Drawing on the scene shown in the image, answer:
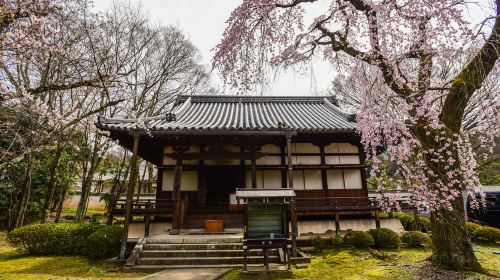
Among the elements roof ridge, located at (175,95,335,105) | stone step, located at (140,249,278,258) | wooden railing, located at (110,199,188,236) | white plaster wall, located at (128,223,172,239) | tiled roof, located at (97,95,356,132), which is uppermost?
roof ridge, located at (175,95,335,105)

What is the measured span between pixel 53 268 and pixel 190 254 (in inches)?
158

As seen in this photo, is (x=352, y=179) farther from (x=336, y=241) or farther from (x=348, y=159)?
(x=336, y=241)

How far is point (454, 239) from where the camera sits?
6082 mm

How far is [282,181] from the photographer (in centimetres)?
1267

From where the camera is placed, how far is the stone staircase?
8.27 metres

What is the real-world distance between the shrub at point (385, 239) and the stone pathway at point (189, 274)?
5.38 meters

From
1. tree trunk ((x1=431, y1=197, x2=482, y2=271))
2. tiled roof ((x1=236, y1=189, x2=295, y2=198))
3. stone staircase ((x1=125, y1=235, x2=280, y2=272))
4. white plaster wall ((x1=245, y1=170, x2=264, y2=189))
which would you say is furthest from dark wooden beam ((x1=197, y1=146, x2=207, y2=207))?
tree trunk ((x1=431, y1=197, x2=482, y2=271))

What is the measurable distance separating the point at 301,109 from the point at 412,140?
34.8 ft

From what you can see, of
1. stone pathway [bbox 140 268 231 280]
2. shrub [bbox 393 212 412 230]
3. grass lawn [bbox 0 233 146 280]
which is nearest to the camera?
stone pathway [bbox 140 268 231 280]

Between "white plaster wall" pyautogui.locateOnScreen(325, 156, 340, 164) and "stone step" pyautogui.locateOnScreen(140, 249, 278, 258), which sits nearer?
→ "stone step" pyautogui.locateOnScreen(140, 249, 278, 258)

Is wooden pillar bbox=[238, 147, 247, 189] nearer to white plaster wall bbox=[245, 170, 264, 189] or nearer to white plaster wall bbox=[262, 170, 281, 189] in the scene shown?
white plaster wall bbox=[245, 170, 264, 189]

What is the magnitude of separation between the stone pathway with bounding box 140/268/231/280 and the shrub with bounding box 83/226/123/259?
2695mm

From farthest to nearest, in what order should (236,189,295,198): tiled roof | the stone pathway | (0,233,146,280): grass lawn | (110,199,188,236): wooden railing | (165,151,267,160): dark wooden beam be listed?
(165,151,267,160): dark wooden beam, (110,199,188,236): wooden railing, (236,189,295,198): tiled roof, (0,233,146,280): grass lawn, the stone pathway

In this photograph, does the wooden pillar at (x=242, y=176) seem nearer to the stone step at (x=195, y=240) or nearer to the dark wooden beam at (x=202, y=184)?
the dark wooden beam at (x=202, y=184)
